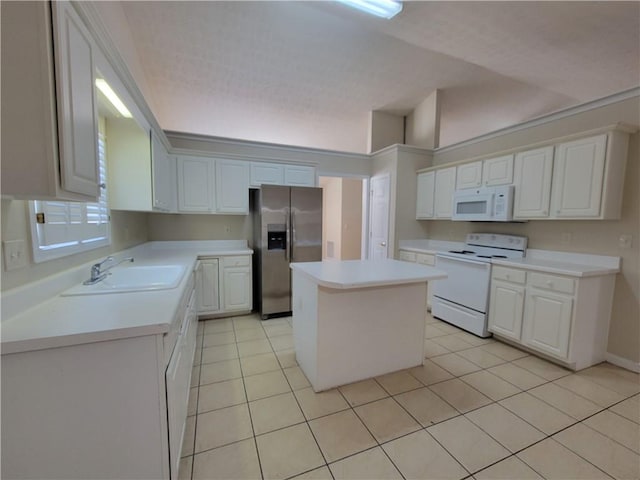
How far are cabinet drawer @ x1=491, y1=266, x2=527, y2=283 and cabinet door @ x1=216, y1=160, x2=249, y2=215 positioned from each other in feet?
10.3

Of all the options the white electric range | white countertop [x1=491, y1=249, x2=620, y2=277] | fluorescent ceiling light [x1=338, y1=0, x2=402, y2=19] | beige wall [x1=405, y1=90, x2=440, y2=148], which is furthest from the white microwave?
fluorescent ceiling light [x1=338, y1=0, x2=402, y2=19]

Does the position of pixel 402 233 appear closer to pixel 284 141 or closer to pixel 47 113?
pixel 284 141

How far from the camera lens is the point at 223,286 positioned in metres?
3.48

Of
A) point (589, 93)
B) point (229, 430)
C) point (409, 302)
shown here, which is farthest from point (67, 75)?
point (589, 93)

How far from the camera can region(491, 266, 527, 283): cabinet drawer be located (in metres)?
2.69

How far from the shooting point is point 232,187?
12.1ft

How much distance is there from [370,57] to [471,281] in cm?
298

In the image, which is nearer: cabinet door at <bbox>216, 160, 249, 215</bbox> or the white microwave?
the white microwave

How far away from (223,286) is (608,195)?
4.06m

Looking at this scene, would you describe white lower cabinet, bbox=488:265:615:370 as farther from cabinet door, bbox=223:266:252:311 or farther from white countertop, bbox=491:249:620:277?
cabinet door, bbox=223:266:252:311

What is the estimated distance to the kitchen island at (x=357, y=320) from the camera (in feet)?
6.72

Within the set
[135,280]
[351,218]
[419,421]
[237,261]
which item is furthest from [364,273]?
[351,218]

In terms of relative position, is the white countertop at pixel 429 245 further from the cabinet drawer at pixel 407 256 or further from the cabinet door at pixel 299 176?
the cabinet door at pixel 299 176

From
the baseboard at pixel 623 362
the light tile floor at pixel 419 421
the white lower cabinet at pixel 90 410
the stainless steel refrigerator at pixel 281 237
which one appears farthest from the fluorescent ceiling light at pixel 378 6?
the baseboard at pixel 623 362
